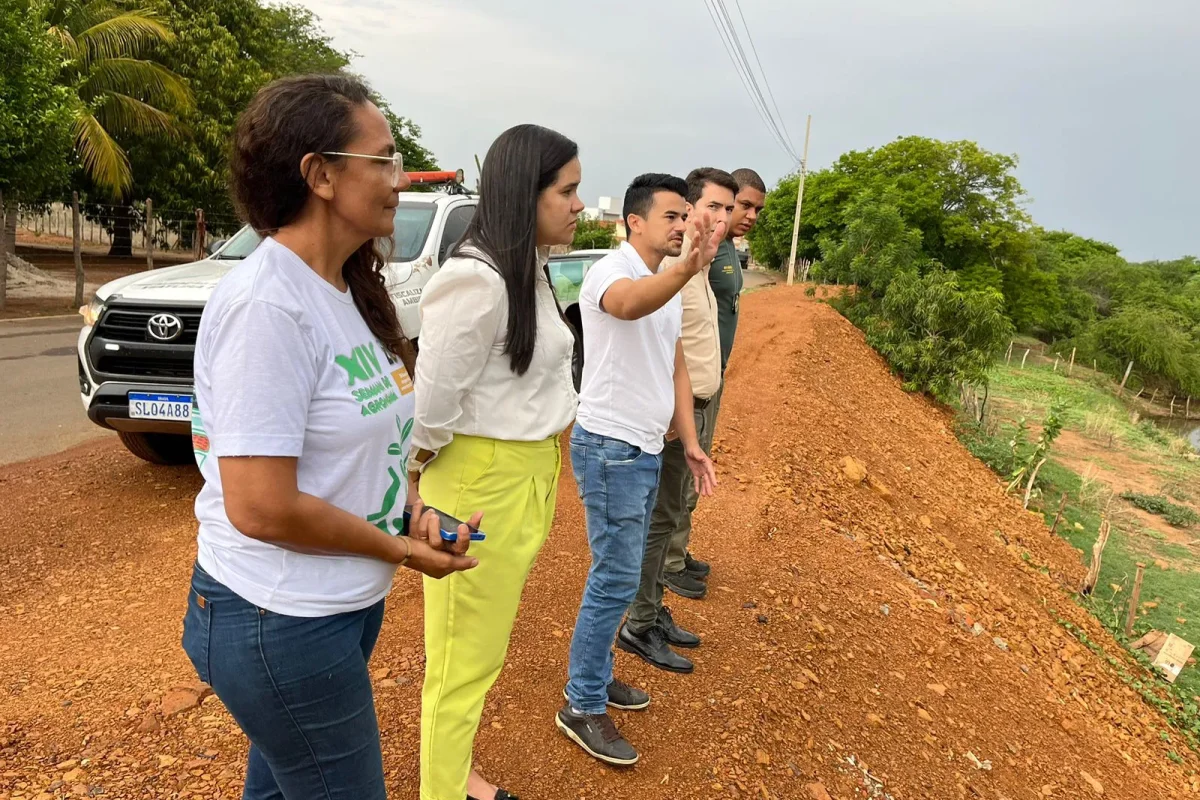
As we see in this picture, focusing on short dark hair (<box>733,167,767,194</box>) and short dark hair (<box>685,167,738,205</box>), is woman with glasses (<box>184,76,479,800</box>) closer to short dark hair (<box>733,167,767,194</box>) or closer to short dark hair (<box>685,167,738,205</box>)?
short dark hair (<box>685,167,738,205</box>)

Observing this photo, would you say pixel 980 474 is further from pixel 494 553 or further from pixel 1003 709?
pixel 494 553

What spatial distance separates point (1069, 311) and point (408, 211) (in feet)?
136

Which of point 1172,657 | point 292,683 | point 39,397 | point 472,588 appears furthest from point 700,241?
point 1172,657

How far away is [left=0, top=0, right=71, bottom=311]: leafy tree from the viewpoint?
9.41 m

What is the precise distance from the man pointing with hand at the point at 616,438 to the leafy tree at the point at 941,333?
41.7 ft

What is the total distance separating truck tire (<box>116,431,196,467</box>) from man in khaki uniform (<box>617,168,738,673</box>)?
3.32 m

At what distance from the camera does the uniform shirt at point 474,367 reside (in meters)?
1.84

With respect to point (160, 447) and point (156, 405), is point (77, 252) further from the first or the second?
point (156, 405)

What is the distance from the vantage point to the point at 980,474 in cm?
1109

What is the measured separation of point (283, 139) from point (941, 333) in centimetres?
1489

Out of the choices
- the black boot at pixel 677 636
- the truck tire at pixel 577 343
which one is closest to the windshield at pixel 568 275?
the truck tire at pixel 577 343

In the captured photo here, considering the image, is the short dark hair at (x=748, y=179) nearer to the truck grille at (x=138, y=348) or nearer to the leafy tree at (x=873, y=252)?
the truck grille at (x=138, y=348)

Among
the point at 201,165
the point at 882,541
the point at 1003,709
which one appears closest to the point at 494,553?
the point at 1003,709

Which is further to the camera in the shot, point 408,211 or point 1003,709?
point 408,211
